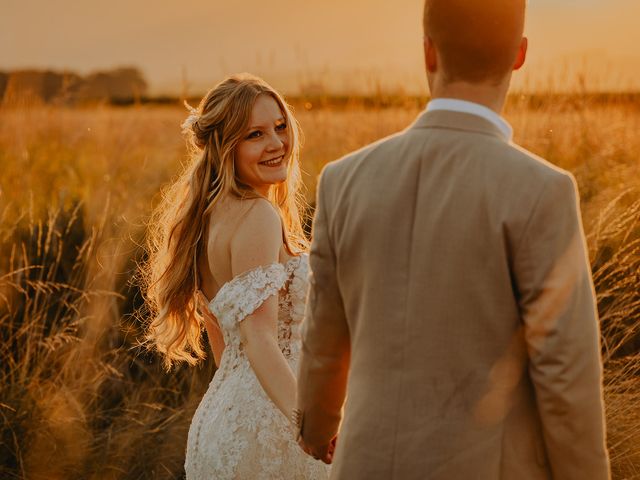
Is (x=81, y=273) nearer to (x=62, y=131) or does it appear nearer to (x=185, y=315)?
(x=185, y=315)

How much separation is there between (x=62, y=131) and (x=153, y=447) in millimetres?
6191

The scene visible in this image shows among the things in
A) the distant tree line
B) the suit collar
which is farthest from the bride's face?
the distant tree line

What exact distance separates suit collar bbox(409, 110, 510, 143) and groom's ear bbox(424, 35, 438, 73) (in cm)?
11

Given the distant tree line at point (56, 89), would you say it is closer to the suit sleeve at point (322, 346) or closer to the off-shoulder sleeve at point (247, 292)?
the off-shoulder sleeve at point (247, 292)

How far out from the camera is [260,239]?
2.86 metres

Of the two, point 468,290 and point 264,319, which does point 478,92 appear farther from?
point 264,319

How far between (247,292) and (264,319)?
0.40 ft

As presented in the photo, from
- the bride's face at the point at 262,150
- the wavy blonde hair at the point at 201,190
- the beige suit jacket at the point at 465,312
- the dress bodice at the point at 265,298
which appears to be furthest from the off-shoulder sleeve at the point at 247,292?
the beige suit jacket at the point at 465,312

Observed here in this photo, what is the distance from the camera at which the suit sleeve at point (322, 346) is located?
6.37 feet

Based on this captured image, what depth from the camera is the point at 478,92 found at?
181cm

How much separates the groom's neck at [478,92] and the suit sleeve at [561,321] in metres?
0.23

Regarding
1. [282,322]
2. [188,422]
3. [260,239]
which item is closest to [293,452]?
[282,322]

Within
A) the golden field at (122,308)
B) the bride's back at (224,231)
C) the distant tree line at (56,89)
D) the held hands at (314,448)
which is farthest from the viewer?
the distant tree line at (56,89)

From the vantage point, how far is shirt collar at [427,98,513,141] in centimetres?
179
